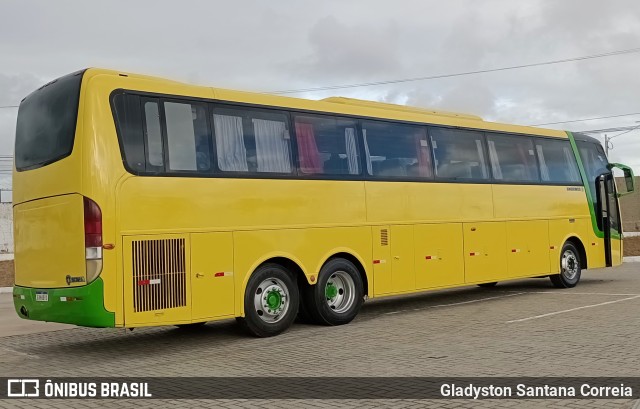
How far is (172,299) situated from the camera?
8727 millimetres

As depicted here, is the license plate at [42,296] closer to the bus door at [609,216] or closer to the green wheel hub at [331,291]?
the green wheel hub at [331,291]

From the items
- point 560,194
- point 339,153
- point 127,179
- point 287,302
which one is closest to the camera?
point 127,179

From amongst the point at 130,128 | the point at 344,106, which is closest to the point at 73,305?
the point at 130,128

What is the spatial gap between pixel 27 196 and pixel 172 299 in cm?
254

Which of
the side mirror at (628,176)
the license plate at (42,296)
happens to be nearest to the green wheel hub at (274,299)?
the license plate at (42,296)

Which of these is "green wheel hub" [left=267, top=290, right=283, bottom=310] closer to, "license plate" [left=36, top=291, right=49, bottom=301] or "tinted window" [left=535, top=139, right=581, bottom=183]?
"license plate" [left=36, top=291, right=49, bottom=301]

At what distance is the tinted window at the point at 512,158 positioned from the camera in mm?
14211

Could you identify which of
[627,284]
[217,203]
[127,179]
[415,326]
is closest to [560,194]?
[627,284]

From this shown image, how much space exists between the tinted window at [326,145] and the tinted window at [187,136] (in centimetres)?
172

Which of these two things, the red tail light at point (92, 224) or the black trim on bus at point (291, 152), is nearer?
the red tail light at point (92, 224)

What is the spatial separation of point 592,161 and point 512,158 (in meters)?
3.71

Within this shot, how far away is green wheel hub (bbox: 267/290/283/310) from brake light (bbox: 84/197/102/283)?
2.67 meters

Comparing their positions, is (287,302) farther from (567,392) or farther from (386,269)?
(567,392)

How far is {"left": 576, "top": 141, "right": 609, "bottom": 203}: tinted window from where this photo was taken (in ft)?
55.4
